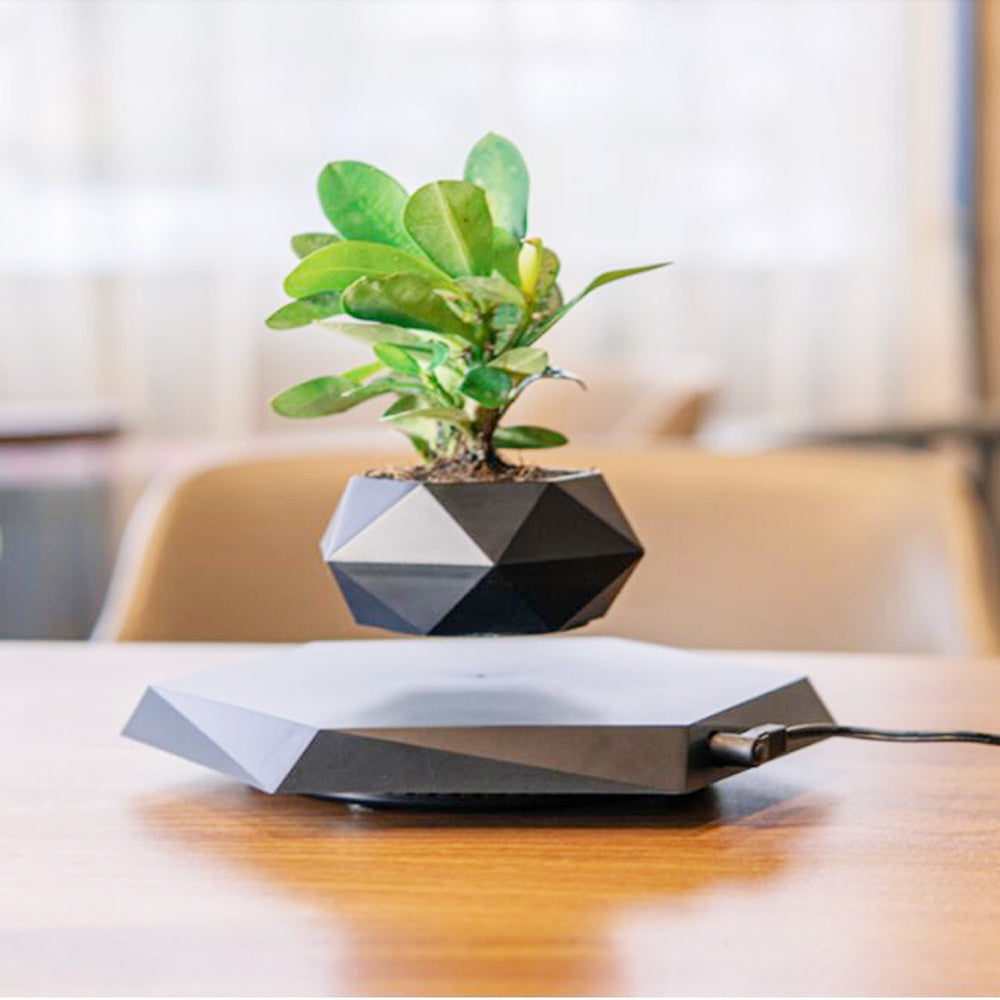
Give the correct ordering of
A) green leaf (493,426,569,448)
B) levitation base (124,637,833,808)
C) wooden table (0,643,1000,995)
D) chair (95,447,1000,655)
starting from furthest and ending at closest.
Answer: chair (95,447,1000,655), green leaf (493,426,569,448), levitation base (124,637,833,808), wooden table (0,643,1000,995)

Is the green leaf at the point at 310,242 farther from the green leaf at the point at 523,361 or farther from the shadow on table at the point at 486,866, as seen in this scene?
the shadow on table at the point at 486,866

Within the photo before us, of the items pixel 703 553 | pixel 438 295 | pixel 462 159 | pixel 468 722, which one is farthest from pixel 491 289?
pixel 462 159

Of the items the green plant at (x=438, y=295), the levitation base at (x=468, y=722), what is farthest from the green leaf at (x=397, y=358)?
the levitation base at (x=468, y=722)

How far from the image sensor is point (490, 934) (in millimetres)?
527

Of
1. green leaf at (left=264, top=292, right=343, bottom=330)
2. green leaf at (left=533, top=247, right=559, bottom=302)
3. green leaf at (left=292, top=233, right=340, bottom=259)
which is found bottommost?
green leaf at (left=264, top=292, right=343, bottom=330)

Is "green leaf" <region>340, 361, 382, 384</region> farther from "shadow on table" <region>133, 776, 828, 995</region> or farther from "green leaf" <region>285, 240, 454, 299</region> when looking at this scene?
"shadow on table" <region>133, 776, 828, 995</region>

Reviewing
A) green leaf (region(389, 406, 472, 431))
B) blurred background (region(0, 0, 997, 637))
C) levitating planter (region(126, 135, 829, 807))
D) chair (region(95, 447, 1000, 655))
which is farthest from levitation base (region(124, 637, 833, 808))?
blurred background (region(0, 0, 997, 637))

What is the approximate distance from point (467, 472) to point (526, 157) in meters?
3.55

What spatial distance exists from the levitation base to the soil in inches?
3.2

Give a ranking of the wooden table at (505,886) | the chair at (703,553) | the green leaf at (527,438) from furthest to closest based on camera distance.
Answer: the chair at (703,553), the green leaf at (527,438), the wooden table at (505,886)

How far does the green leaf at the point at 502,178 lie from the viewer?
0.72m

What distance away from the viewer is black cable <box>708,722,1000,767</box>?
0.66 metres

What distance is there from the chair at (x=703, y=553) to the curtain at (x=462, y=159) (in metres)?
2.84

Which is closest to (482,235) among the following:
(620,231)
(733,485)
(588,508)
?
(588,508)
